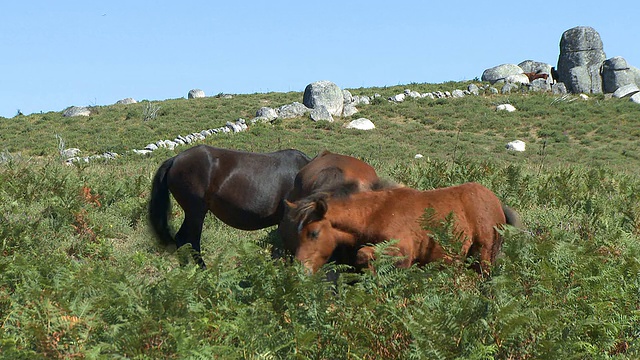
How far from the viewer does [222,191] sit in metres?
10.8

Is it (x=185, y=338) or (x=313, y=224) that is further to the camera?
(x=313, y=224)

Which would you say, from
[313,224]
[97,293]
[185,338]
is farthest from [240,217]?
[185,338]

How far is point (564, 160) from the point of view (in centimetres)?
3403

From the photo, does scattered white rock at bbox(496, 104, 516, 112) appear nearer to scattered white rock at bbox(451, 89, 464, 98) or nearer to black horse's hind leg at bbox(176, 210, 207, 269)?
scattered white rock at bbox(451, 89, 464, 98)

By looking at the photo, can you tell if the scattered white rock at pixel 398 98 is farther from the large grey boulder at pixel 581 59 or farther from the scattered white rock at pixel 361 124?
the large grey boulder at pixel 581 59

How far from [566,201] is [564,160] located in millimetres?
22501

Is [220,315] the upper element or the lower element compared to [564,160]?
upper

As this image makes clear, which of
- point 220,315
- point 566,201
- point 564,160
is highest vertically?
point 220,315

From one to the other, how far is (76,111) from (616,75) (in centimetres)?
3622

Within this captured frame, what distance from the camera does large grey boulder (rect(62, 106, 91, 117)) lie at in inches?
1898

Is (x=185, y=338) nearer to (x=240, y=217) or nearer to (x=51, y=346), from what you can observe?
(x=51, y=346)

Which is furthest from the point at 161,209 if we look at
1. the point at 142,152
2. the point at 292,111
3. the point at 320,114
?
the point at 292,111

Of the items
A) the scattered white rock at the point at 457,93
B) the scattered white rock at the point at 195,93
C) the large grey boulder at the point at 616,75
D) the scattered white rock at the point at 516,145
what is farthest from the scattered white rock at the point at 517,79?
the scattered white rock at the point at 195,93

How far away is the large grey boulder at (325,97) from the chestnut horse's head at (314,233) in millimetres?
36935
